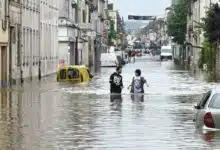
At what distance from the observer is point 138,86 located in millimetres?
35844

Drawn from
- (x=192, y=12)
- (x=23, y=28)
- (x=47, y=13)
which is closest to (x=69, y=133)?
(x=23, y=28)

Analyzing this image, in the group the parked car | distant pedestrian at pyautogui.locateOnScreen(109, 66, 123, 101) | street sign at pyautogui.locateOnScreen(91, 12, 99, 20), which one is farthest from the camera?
street sign at pyautogui.locateOnScreen(91, 12, 99, 20)

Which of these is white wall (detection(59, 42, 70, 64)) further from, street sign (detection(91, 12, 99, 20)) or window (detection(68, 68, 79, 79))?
street sign (detection(91, 12, 99, 20))

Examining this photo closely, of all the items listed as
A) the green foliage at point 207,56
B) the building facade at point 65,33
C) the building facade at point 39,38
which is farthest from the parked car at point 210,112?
the building facade at point 65,33

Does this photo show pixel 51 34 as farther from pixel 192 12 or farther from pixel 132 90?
pixel 192 12

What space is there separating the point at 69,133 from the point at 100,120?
4.17 metres

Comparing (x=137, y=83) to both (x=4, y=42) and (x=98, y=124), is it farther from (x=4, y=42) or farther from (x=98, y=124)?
(x=4, y=42)

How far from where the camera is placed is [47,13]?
255ft

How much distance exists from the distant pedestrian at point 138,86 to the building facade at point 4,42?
16.0 metres

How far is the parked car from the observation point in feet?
61.7

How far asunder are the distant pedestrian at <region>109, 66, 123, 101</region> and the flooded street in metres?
0.69

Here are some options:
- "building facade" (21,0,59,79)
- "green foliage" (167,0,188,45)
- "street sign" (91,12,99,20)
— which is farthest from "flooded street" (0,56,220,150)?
"green foliage" (167,0,188,45)

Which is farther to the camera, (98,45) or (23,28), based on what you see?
(98,45)

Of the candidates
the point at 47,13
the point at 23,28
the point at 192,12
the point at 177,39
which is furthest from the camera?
the point at 177,39
